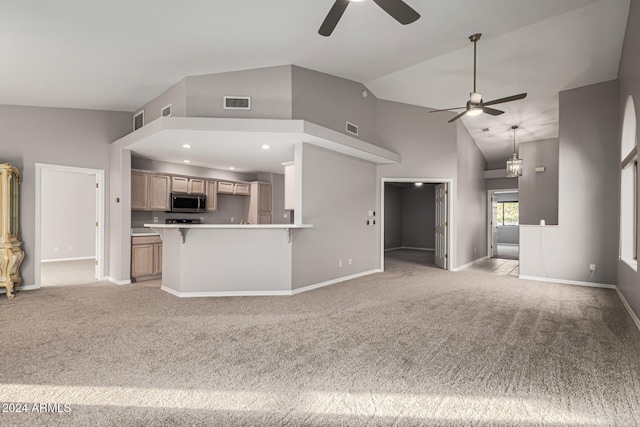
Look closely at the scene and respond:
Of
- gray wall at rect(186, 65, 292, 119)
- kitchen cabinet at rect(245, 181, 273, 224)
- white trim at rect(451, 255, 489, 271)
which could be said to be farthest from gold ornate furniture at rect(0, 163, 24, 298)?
white trim at rect(451, 255, 489, 271)

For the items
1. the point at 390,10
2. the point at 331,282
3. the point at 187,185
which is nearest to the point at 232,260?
the point at 331,282

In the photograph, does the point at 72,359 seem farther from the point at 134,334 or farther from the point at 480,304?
the point at 480,304

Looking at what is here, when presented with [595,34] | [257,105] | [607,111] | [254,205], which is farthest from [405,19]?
[254,205]

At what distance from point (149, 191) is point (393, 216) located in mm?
8532

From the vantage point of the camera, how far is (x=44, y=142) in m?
5.46

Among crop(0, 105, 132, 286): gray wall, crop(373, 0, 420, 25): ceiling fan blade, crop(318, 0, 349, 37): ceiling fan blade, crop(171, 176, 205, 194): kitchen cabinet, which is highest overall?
crop(318, 0, 349, 37): ceiling fan blade

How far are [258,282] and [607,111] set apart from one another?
254 inches

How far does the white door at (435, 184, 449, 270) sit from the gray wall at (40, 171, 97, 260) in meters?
9.20

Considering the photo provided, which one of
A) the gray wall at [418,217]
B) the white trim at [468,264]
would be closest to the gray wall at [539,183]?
the white trim at [468,264]

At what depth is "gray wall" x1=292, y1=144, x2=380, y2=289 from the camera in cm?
512

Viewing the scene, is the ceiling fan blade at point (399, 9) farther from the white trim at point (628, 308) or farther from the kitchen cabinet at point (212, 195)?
the kitchen cabinet at point (212, 195)

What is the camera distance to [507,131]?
25.5ft

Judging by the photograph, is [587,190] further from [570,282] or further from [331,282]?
[331,282]

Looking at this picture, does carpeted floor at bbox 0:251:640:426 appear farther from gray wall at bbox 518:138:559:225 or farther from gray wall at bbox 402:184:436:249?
gray wall at bbox 402:184:436:249
